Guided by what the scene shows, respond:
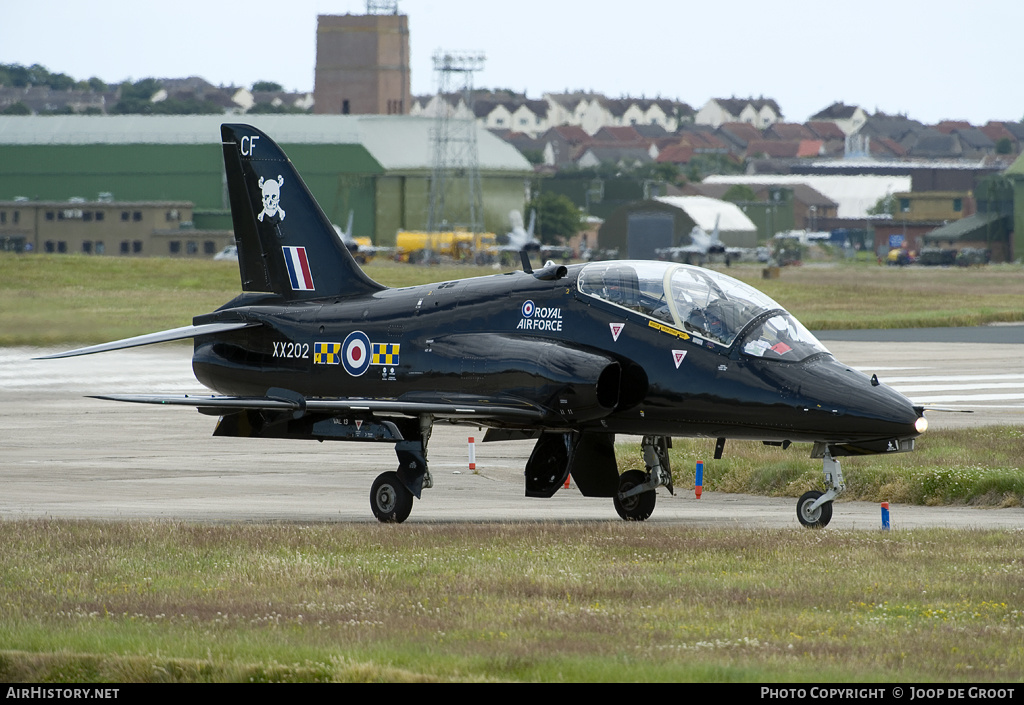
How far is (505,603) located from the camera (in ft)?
36.1

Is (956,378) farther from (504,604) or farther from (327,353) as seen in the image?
(504,604)

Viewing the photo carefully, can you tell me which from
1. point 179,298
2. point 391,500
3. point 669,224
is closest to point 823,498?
point 391,500

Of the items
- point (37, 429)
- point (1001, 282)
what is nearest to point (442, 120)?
point (1001, 282)

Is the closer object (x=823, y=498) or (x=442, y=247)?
(x=823, y=498)

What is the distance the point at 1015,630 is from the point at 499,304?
8.89 m

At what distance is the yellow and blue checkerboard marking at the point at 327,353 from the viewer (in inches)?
737

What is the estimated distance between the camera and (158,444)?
1026 inches

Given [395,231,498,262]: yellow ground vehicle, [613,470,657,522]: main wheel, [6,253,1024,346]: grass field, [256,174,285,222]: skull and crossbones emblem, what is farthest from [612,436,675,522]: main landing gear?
[395,231,498,262]: yellow ground vehicle

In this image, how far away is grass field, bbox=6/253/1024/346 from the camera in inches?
1399

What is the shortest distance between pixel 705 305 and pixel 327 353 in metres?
5.30

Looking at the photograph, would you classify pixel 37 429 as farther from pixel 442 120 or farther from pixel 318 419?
pixel 442 120

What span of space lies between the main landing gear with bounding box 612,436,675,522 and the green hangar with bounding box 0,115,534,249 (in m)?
115

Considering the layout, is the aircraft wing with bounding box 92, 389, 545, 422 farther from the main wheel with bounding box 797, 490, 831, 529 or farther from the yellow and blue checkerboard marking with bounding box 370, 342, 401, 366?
the main wheel with bounding box 797, 490, 831, 529
